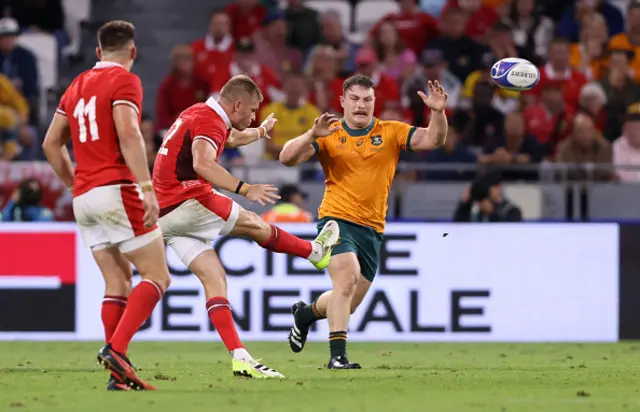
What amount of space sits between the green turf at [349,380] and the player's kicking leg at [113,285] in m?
0.33

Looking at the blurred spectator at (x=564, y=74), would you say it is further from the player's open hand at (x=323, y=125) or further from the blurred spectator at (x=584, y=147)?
the player's open hand at (x=323, y=125)

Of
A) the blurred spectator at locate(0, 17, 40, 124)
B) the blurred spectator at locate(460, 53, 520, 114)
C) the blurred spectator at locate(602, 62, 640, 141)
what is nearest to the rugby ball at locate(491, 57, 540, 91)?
the blurred spectator at locate(460, 53, 520, 114)

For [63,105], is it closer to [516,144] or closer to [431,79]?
[516,144]

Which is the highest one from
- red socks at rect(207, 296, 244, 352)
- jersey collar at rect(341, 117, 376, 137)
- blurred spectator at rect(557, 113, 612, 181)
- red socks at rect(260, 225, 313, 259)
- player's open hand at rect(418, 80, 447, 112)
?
blurred spectator at rect(557, 113, 612, 181)

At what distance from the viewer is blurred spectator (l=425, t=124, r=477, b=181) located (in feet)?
51.4

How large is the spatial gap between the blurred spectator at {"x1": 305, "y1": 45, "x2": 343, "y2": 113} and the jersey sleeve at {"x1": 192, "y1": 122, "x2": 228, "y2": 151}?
28.1 ft

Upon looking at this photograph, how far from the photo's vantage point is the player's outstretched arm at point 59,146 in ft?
26.5

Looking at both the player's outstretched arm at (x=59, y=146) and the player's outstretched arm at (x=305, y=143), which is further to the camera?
the player's outstretched arm at (x=305, y=143)

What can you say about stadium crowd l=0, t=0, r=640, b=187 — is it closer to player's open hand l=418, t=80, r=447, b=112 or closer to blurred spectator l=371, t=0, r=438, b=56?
blurred spectator l=371, t=0, r=438, b=56

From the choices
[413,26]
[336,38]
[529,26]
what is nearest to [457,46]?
[413,26]

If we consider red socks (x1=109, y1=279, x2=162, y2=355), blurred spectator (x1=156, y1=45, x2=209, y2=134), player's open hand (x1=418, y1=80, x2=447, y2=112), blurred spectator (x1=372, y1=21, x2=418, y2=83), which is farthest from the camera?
blurred spectator (x1=372, y1=21, x2=418, y2=83)

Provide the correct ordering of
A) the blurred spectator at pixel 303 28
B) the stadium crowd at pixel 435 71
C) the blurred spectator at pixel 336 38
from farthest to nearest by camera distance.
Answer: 1. the blurred spectator at pixel 303 28
2. the blurred spectator at pixel 336 38
3. the stadium crowd at pixel 435 71

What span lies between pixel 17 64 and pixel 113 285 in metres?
10.6

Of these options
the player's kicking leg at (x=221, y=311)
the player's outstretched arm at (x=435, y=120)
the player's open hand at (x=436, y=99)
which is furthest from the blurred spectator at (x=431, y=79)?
the player's kicking leg at (x=221, y=311)
